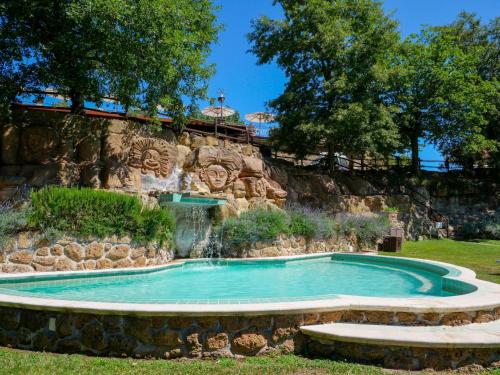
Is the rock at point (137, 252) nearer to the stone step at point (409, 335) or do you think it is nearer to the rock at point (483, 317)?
the stone step at point (409, 335)

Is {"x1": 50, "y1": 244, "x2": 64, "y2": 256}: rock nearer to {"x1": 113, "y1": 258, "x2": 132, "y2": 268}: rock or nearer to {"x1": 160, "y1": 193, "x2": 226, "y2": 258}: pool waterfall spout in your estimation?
{"x1": 113, "y1": 258, "x2": 132, "y2": 268}: rock

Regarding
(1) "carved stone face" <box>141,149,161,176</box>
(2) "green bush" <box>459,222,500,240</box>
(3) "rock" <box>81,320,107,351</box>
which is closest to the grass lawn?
(2) "green bush" <box>459,222,500,240</box>

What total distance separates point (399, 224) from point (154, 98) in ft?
38.3

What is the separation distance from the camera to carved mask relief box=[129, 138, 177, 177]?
12867mm

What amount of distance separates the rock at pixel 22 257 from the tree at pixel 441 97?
17861 mm

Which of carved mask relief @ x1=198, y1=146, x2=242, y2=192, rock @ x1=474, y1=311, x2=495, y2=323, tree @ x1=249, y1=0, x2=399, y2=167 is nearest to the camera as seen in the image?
rock @ x1=474, y1=311, x2=495, y2=323

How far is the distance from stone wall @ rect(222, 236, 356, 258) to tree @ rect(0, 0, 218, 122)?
5200 millimetres

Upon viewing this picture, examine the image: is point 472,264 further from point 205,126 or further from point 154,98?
point 205,126

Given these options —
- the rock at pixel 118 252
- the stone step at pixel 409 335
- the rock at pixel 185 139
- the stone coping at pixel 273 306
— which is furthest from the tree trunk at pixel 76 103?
the stone step at pixel 409 335

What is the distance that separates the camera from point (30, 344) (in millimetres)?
4391

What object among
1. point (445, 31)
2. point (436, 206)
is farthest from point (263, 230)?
point (445, 31)

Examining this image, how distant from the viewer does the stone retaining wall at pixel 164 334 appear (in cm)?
414

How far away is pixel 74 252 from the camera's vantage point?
8.46 meters

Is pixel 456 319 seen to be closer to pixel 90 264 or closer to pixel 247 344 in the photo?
pixel 247 344
